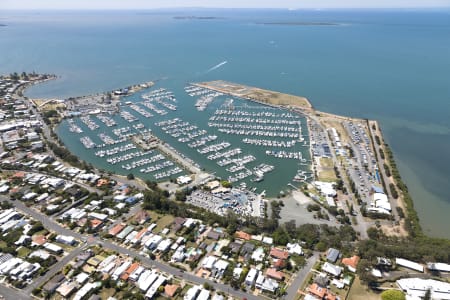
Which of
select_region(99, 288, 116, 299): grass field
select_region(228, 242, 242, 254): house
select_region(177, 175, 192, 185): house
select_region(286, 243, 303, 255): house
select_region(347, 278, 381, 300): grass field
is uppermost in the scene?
select_region(177, 175, 192, 185): house

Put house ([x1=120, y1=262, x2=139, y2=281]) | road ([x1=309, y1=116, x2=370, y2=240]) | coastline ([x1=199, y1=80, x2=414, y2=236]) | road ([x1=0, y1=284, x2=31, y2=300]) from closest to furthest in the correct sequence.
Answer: road ([x1=0, y1=284, x2=31, y2=300])
house ([x1=120, y1=262, x2=139, y2=281])
road ([x1=309, y1=116, x2=370, y2=240])
coastline ([x1=199, y1=80, x2=414, y2=236])

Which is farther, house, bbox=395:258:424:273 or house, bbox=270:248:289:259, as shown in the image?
house, bbox=270:248:289:259

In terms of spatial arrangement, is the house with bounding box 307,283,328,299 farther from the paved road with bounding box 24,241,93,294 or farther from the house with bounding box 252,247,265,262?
the paved road with bounding box 24,241,93,294

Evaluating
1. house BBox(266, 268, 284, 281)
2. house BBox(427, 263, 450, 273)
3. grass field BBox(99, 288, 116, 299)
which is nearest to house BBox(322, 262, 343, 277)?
house BBox(266, 268, 284, 281)

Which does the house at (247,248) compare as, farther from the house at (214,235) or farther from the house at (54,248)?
the house at (54,248)

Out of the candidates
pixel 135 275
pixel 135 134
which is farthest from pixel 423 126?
pixel 135 275

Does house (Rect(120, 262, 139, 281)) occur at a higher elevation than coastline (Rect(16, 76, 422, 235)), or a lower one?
lower

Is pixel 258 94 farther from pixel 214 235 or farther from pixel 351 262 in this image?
pixel 351 262
